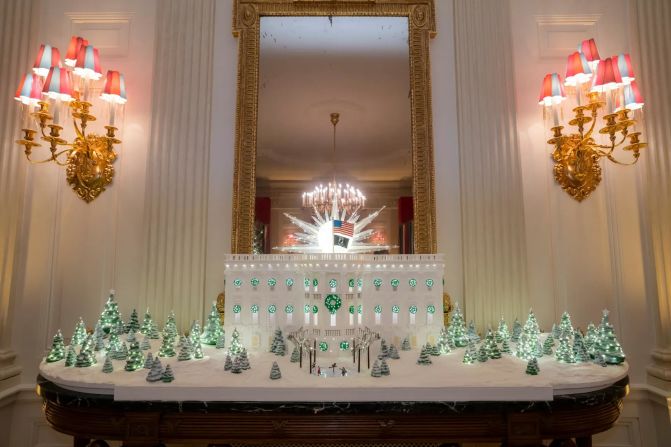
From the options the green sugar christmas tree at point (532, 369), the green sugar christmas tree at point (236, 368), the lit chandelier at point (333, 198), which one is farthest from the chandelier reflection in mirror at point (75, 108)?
the green sugar christmas tree at point (532, 369)

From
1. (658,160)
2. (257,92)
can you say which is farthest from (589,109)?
(257,92)

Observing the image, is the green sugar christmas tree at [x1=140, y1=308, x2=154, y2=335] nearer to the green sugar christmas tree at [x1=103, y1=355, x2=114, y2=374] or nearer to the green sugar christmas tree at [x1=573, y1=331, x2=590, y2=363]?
the green sugar christmas tree at [x1=103, y1=355, x2=114, y2=374]


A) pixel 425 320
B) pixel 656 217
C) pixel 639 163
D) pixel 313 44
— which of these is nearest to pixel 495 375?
pixel 425 320

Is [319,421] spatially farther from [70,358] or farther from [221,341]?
[70,358]

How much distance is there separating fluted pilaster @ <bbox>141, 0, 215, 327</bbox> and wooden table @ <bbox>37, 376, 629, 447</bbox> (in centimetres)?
138

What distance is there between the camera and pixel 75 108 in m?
3.13

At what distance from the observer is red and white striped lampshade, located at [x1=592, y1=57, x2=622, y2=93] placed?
303 cm

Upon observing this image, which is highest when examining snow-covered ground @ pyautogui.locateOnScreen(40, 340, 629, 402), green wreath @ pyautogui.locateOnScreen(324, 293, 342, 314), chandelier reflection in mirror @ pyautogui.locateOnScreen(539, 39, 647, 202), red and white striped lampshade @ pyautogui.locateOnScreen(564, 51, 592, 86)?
red and white striped lampshade @ pyautogui.locateOnScreen(564, 51, 592, 86)

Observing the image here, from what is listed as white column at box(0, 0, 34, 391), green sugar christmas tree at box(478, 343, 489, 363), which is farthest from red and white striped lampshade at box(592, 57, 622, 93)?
white column at box(0, 0, 34, 391)

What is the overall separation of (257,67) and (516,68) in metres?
2.49

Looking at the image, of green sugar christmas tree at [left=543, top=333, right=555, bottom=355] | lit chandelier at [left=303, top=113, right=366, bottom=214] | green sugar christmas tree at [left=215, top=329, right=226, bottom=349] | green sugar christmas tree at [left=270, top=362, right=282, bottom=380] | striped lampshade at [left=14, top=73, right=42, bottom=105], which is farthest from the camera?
lit chandelier at [left=303, top=113, right=366, bottom=214]

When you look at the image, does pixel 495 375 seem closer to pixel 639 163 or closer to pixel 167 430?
pixel 167 430

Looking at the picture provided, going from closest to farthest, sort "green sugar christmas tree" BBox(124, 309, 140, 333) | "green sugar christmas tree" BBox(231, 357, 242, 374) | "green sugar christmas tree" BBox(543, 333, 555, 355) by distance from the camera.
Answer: "green sugar christmas tree" BBox(231, 357, 242, 374) → "green sugar christmas tree" BBox(543, 333, 555, 355) → "green sugar christmas tree" BBox(124, 309, 140, 333)

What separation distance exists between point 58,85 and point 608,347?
4.41 m
